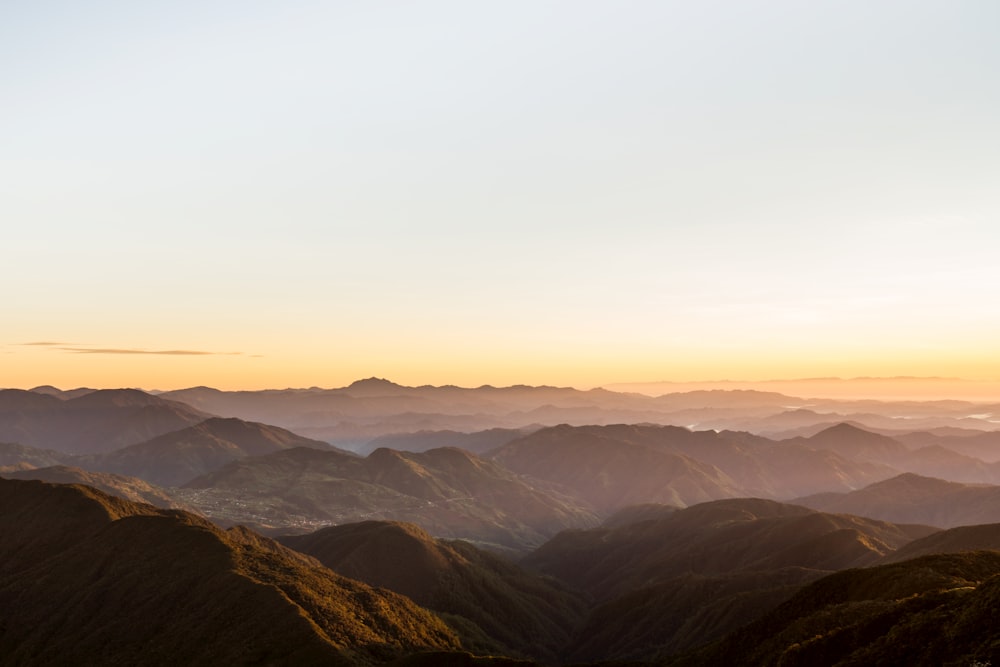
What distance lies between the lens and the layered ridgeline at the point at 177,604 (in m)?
116

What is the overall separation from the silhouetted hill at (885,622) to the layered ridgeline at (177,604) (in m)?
61.2

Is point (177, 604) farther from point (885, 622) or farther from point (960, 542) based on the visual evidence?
point (960, 542)

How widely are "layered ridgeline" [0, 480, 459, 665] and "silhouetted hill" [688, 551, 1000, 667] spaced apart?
2410 inches

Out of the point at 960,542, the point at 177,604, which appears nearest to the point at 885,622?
the point at 177,604

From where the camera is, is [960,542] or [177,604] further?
[960,542]

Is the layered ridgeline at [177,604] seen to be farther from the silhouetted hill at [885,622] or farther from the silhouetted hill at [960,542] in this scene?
the silhouetted hill at [960,542]

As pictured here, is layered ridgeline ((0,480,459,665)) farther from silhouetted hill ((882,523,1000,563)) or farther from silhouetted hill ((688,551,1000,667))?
silhouetted hill ((882,523,1000,563))

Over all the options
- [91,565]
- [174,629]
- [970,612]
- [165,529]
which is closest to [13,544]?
[91,565]

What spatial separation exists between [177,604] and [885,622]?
12717cm

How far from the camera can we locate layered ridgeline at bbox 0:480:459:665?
11575cm

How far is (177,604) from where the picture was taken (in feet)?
441

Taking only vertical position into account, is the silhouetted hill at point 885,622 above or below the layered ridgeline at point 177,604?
above

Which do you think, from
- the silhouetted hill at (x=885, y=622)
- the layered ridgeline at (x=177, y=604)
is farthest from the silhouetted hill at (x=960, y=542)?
the layered ridgeline at (x=177, y=604)

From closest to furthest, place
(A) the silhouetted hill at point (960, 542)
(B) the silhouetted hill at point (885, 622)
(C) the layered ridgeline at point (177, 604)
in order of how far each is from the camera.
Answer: (B) the silhouetted hill at point (885, 622) < (C) the layered ridgeline at point (177, 604) < (A) the silhouetted hill at point (960, 542)
